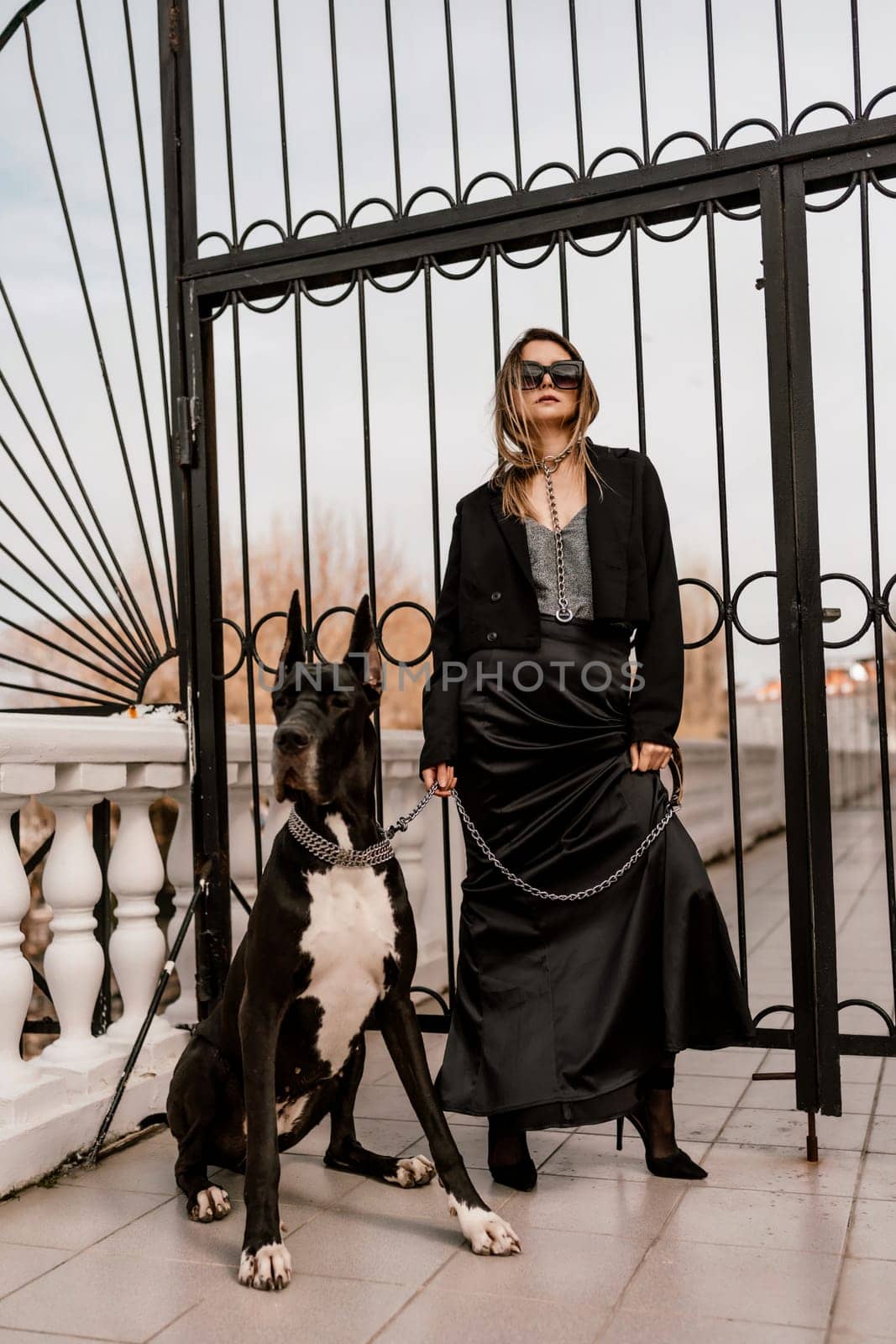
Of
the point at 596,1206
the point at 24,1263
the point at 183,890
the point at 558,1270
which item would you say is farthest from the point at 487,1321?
the point at 183,890

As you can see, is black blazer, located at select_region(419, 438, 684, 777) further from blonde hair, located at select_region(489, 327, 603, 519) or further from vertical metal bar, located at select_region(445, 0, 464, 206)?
vertical metal bar, located at select_region(445, 0, 464, 206)

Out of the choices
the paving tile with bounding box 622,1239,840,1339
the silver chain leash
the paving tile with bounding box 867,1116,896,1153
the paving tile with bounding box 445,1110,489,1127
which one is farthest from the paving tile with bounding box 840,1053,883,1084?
the paving tile with bounding box 622,1239,840,1339

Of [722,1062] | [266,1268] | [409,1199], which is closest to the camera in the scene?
[266,1268]

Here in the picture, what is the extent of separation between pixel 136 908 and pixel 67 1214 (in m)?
0.93

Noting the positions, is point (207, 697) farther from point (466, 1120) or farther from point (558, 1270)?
point (558, 1270)

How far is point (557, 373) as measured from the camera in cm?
281

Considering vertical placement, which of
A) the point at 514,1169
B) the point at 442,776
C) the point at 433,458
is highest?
the point at 433,458

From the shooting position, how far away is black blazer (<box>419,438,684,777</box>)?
2.75 metres

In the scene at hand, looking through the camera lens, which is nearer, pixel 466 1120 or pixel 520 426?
pixel 520 426

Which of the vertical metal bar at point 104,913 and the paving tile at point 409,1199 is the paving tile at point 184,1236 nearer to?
the paving tile at point 409,1199

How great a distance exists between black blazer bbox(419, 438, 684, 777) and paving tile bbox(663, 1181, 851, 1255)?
1009 millimetres

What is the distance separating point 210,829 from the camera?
3.42 meters

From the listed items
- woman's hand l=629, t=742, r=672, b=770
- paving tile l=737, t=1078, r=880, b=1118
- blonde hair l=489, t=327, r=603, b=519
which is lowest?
paving tile l=737, t=1078, r=880, b=1118

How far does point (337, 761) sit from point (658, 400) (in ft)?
5.28
